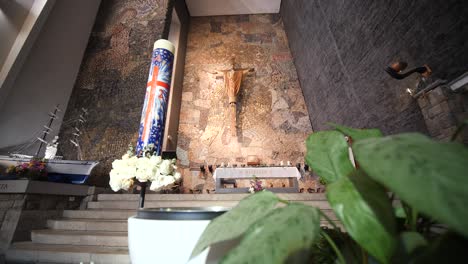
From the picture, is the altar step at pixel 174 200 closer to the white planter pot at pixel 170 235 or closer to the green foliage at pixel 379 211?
the white planter pot at pixel 170 235

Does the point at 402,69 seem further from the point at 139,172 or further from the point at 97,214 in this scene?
the point at 97,214

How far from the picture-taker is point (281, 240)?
255mm

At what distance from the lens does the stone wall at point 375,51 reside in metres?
2.24

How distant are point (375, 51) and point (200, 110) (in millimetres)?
4843

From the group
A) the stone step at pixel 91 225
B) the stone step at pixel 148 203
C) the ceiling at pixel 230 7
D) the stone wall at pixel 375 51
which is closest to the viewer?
the stone wall at pixel 375 51

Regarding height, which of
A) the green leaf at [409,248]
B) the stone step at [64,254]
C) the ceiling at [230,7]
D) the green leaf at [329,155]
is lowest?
the stone step at [64,254]

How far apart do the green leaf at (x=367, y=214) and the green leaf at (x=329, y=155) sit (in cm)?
9

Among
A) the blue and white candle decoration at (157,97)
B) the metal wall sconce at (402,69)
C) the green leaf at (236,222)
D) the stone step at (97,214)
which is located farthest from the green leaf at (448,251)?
the stone step at (97,214)

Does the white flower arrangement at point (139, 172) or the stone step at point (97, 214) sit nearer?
the white flower arrangement at point (139, 172)

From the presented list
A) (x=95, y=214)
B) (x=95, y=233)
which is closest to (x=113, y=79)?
(x=95, y=214)

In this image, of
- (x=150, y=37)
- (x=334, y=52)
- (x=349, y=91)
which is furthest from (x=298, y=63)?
(x=150, y=37)

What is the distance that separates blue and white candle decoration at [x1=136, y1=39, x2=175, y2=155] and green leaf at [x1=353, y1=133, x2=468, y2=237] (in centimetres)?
285

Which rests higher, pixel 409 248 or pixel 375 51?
pixel 375 51

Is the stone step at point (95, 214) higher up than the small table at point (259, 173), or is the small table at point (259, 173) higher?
the small table at point (259, 173)
